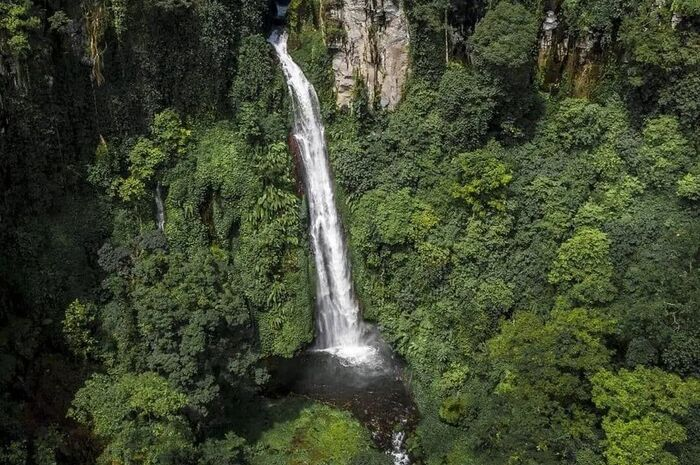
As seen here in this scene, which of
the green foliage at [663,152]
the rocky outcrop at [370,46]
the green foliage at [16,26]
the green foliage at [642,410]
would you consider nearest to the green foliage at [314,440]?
the green foliage at [642,410]

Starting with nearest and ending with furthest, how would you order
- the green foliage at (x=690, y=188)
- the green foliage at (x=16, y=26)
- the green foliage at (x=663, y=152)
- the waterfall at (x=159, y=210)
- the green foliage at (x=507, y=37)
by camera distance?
the green foliage at (x=16, y=26) → the green foliage at (x=690, y=188) → the green foliage at (x=663, y=152) → the green foliage at (x=507, y=37) → the waterfall at (x=159, y=210)

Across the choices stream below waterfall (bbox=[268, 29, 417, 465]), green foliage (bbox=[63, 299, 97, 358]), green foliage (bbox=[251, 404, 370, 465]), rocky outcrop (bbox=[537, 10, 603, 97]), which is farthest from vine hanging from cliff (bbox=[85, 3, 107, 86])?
rocky outcrop (bbox=[537, 10, 603, 97])

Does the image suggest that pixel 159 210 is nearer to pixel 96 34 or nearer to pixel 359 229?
pixel 96 34

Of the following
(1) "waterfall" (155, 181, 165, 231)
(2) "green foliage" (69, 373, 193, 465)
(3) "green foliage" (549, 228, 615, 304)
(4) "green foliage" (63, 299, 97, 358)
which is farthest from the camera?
(1) "waterfall" (155, 181, 165, 231)

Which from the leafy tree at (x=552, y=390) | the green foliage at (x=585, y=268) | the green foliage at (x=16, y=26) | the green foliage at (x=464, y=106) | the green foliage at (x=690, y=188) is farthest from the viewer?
the green foliage at (x=464, y=106)

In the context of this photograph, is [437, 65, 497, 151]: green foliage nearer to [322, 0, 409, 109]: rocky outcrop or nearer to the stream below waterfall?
[322, 0, 409, 109]: rocky outcrop

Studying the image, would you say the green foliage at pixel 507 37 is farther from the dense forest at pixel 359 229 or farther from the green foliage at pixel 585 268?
the green foliage at pixel 585 268

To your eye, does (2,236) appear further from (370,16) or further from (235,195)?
(370,16)
